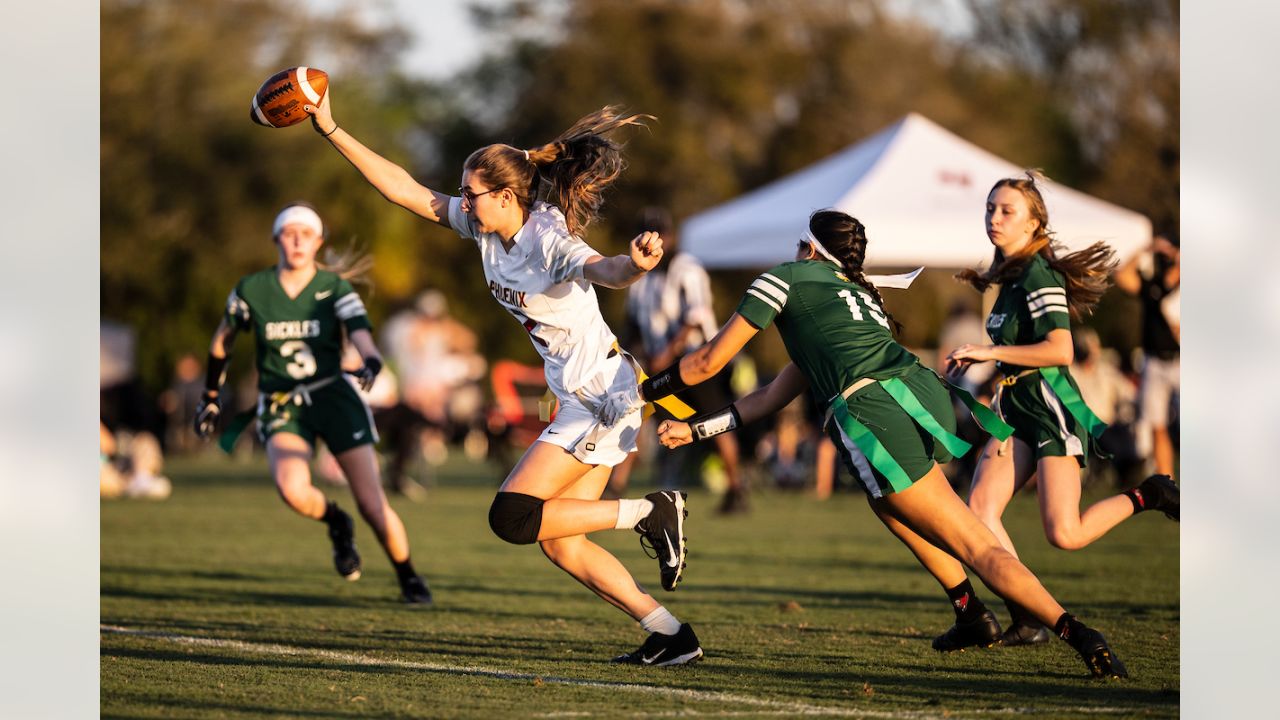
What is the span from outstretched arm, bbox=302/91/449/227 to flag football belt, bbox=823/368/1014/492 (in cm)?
180

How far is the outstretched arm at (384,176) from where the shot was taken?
598 centimetres

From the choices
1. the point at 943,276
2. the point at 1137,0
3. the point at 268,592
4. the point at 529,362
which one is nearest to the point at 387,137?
the point at 529,362

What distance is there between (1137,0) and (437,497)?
2409 cm

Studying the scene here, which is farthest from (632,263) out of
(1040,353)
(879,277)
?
(1040,353)

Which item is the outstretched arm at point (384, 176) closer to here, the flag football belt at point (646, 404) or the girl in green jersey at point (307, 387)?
the flag football belt at point (646, 404)

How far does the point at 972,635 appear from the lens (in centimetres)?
595

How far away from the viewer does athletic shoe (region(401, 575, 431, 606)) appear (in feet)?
25.1

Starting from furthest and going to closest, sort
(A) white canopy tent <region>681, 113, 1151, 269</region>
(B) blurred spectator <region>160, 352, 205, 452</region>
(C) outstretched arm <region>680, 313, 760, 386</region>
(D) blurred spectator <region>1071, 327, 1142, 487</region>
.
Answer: (B) blurred spectator <region>160, 352, 205, 452</region>, (D) blurred spectator <region>1071, 327, 1142, 487</region>, (A) white canopy tent <region>681, 113, 1151, 269</region>, (C) outstretched arm <region>680, 313, 760, 386</region>

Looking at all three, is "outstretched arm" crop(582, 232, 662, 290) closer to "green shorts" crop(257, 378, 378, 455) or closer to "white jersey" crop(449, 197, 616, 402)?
"white jersey" crop(449, 197, 616, 402)

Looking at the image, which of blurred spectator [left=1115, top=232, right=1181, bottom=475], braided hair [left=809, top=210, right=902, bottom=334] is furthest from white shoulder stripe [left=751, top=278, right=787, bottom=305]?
blurred spectator [left=1115, top=232, right=1181, bottom=475]

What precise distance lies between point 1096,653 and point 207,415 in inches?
179

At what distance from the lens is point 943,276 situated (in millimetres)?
36938

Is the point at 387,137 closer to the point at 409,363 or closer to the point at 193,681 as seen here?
the point at 409,363
